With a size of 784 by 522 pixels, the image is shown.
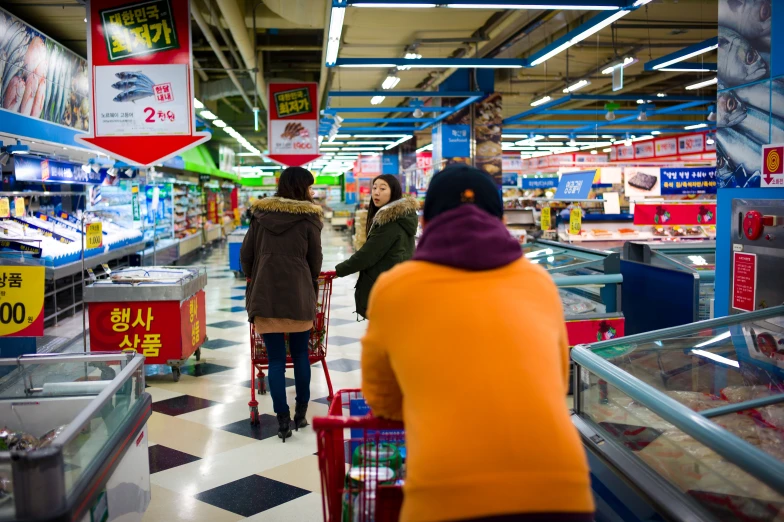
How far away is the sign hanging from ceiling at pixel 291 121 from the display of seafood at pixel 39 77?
3.33 meters

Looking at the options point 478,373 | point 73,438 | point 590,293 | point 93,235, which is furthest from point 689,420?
point 93,235

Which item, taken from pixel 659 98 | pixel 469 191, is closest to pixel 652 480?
pixel 469 191

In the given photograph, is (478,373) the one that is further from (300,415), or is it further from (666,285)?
(666,285)

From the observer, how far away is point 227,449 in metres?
4.11

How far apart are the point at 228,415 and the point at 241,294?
238 inches

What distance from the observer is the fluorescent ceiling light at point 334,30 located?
630 centimetres

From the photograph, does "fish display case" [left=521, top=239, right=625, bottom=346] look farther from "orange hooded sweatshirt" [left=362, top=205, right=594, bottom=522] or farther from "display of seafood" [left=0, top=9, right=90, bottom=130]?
"display of seafood" [left=0, top=9, right=90, bottom=130]

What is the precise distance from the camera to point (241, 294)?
35.0 ft

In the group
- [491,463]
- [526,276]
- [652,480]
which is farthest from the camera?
[652,480]

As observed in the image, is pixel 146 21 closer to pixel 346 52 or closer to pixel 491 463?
pixel 491 463

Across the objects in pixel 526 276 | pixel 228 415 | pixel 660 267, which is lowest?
pixel 228 415

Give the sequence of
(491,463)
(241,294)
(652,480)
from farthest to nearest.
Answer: (241,294), (652,480), (491,463)

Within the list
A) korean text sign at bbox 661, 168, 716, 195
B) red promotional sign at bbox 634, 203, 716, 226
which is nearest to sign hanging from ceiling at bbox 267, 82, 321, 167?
→ red promotional sign at bbox 634, 203, 716, 226

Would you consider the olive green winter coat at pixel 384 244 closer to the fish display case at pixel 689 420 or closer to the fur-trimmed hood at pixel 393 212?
the fur-trimmed hood at pixel 393 212
